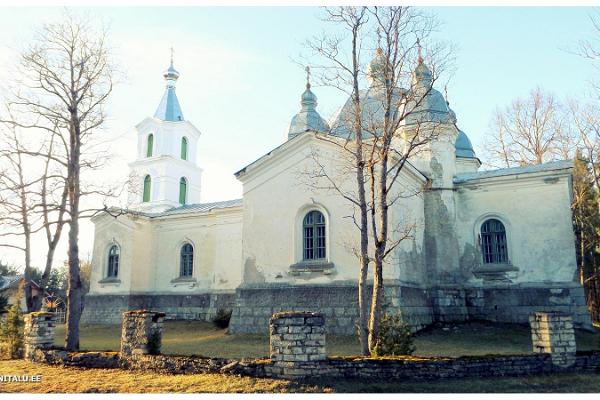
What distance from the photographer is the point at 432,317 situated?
16.7 metres

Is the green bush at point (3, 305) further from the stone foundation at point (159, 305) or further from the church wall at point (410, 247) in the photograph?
the church wall at point (410, 247)

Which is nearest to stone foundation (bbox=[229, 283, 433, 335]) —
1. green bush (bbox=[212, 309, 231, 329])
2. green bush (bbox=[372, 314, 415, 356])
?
green bush (bbox=[212, 309, 231, 329])

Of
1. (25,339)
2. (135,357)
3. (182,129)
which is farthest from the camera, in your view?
(182,129)

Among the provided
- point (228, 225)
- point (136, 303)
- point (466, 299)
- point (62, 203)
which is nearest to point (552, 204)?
point (466, 299)

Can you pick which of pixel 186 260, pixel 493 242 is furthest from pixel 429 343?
pixel 186 260

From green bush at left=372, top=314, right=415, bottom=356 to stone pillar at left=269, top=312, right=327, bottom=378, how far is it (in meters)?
1.71

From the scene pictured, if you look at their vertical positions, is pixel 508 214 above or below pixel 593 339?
above

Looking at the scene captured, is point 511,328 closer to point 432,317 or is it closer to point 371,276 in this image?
point 432,317

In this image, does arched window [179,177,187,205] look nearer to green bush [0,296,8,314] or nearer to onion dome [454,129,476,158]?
green bush [0,296,8,314]

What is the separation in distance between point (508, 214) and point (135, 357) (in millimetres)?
13267

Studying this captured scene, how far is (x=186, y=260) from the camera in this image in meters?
23.9

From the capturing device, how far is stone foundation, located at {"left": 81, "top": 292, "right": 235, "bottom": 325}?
21.8m

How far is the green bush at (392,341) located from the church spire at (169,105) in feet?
81.1

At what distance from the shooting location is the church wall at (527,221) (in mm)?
16500
